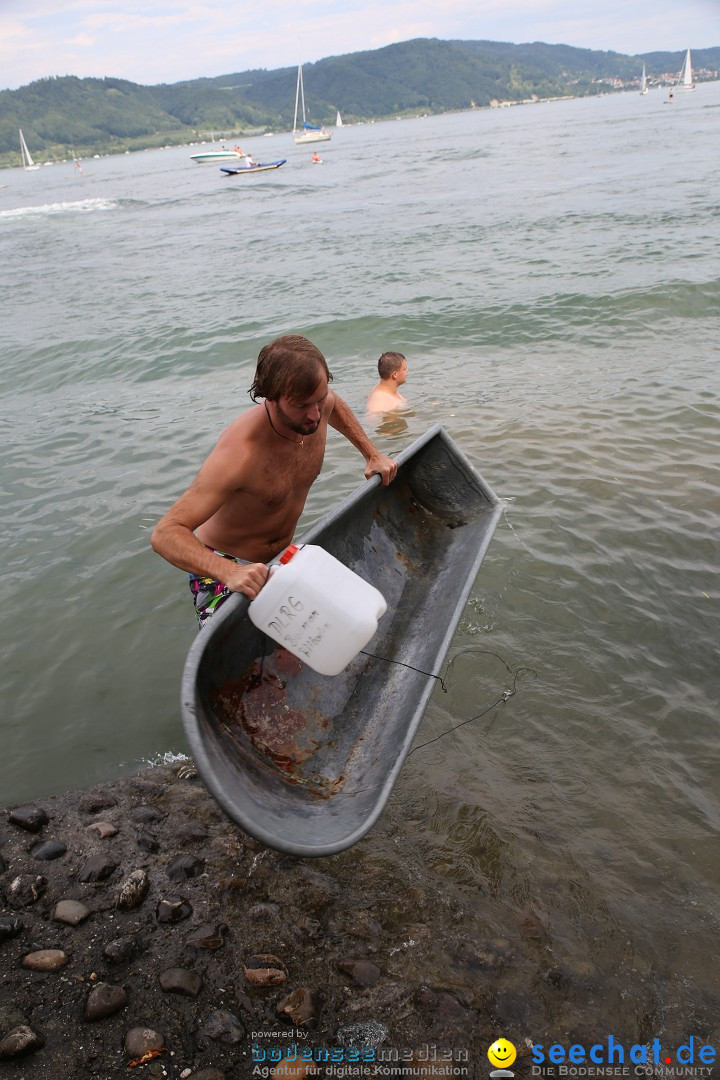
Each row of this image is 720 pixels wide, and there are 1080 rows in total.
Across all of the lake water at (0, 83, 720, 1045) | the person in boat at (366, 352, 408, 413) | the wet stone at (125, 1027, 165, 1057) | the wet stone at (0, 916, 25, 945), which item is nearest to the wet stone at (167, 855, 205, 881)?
the wet stone at (0, 916, 25, 945)

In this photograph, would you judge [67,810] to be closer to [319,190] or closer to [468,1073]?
[468,1073]

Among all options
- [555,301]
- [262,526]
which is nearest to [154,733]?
[262,526]

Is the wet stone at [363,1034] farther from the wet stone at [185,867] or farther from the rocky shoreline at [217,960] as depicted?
the wet stone at [185,867]

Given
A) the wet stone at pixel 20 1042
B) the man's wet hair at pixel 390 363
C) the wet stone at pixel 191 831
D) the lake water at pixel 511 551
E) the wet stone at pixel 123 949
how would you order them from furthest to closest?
the man's wet hair at pixel 390 363 → the wet stone at pixel 191 831 → the lake water at pixel 511 551 → the wet stone at pixel 123 949 → the wet stone at pixel 20 1042

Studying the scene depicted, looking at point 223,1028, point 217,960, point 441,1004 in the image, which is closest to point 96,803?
point 217,960

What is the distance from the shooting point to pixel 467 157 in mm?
45656

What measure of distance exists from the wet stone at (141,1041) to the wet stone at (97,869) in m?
0.83

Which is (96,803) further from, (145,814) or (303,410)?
(303,410)

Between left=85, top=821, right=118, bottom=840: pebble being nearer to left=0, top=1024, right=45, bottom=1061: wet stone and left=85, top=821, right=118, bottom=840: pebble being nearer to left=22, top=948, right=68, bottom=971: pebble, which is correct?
left=22, top=948, right=68, bottom=971: pebble

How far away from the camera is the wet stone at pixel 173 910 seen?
3.12 meters

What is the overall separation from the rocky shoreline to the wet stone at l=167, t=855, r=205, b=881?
1 centimetres

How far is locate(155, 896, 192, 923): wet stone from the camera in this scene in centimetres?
312

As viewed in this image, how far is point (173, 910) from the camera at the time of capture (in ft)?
10.3

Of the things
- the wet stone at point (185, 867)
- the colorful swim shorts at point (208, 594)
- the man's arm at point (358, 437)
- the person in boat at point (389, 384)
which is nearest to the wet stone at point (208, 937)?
the wet stone at point (185, 867)
